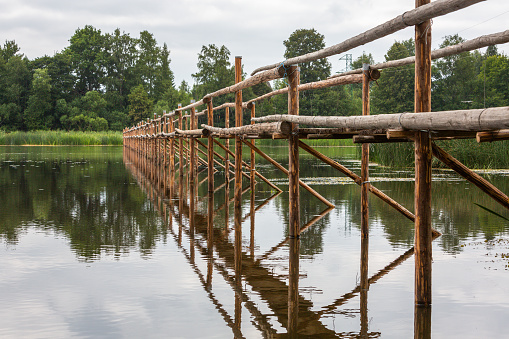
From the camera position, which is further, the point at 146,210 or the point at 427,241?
the point at 146,210

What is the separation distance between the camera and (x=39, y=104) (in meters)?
95.3

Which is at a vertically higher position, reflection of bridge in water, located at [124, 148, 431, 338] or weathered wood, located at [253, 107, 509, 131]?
weathered wood, located at [253, 107, 509, 131]

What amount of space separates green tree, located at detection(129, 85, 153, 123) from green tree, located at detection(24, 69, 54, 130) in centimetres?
1268

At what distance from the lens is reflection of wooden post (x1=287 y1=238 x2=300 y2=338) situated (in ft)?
18.9

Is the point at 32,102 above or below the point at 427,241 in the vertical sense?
above

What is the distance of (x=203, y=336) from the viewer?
18.0 ft

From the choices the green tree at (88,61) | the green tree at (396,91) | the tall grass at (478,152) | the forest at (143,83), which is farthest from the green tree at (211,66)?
the tall grass at (478,152)

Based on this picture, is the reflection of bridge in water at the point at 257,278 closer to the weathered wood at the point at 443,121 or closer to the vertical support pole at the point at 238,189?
the vertical support pole at the point at 238,189

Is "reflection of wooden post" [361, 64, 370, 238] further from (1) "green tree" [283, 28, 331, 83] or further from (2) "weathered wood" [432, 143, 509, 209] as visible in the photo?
(1) "green tree" [283, 28, 331, 83]

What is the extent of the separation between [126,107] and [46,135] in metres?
40.8

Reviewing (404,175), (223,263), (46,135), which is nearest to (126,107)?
(46,135)

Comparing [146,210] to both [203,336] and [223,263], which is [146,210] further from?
[203,336]

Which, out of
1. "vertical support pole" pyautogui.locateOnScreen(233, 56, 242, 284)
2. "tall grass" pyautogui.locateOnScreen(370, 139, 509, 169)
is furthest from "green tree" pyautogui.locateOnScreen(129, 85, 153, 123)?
"vertical support pole" pyautogui.locateOnScreen(233, 56, 242, 284)

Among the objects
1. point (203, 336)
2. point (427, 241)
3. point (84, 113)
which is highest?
point (84, 113)
